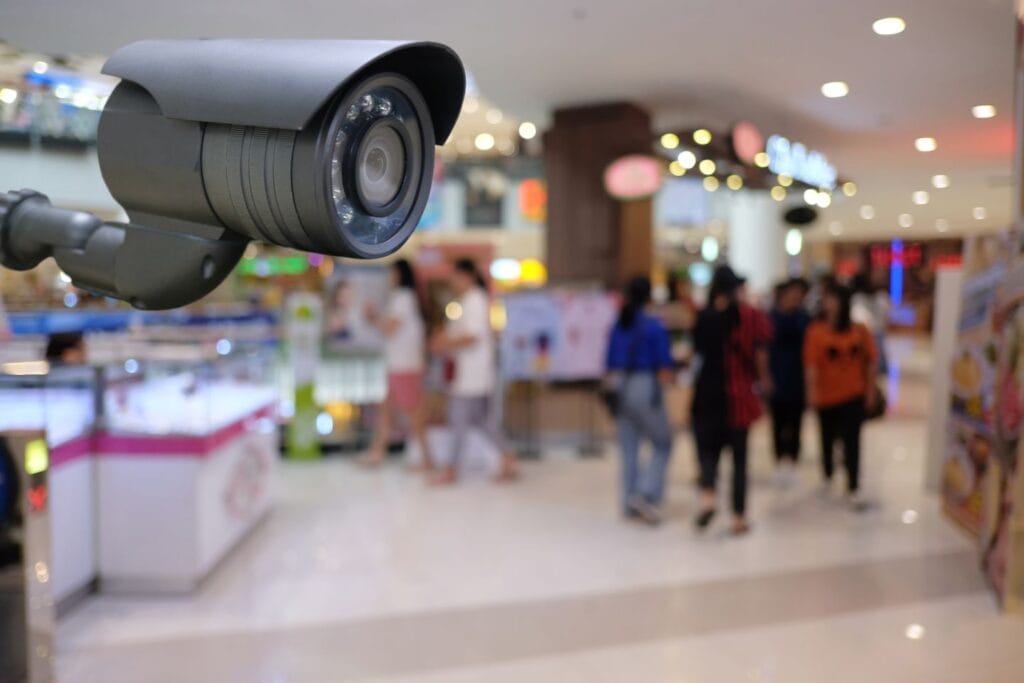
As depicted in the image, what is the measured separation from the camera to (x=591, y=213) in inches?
316

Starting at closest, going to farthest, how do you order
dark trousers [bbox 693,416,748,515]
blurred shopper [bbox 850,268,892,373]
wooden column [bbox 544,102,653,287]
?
dark trousers [bbox 693,416,748,515] < blurred shopper [bbox 850,268,892,373] < wooden column [bbox 544,102,653,287]

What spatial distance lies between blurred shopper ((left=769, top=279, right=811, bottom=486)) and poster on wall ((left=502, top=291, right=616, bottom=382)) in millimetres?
1555

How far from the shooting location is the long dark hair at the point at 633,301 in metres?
4.71

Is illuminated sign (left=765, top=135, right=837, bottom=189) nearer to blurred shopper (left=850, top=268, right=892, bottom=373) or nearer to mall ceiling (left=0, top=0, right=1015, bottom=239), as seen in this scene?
mall ceiling (left=0, top=0, right=1015, bottom=239)

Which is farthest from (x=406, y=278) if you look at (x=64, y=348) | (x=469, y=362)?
(x=64, y=348)

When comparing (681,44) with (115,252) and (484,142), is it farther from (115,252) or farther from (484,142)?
(484,142)

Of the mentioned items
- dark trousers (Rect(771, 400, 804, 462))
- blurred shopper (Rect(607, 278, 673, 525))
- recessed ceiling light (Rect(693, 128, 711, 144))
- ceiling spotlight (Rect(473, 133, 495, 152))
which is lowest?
dark trousers (Rect(771, 400, 804, 462))

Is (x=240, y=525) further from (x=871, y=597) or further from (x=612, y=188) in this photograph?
(x=612, y=188)

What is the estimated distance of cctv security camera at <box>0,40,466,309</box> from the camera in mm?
1287

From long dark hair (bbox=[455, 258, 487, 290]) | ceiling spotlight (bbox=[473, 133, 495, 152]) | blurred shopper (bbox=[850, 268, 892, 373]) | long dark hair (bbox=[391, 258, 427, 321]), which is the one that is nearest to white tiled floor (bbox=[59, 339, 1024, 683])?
blurred shopper (bbox=[850, 268, 892, 373])

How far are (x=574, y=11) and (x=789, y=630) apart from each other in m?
2.64

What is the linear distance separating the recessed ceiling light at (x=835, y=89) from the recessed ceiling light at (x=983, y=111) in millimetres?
1085

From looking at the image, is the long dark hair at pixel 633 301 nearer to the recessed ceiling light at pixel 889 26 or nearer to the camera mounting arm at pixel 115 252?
the recessed ceiling light at pixel 889 26

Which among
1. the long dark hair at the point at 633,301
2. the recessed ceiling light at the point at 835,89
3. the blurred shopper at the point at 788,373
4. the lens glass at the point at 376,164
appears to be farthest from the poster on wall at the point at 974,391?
the lens glass at the point at 376,164
